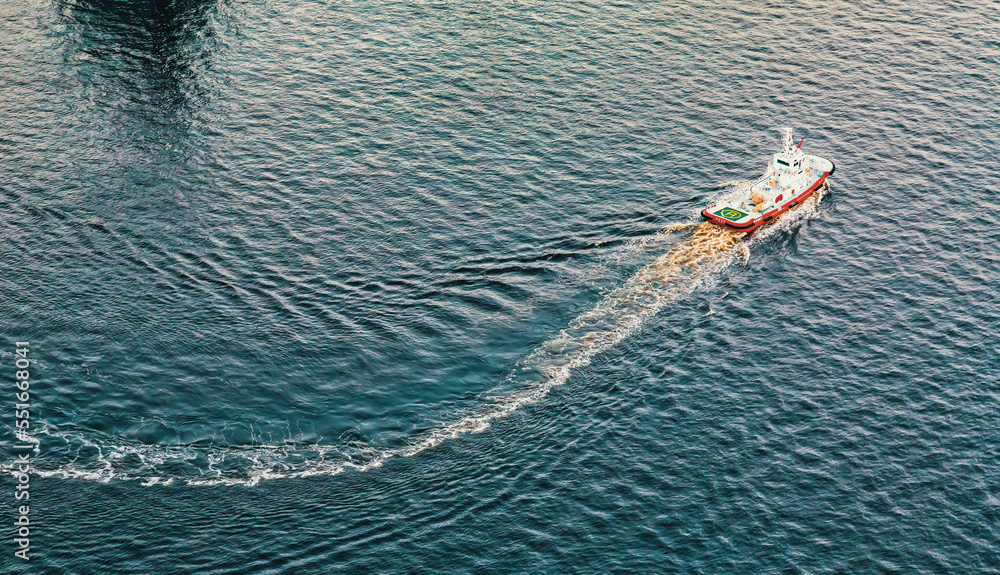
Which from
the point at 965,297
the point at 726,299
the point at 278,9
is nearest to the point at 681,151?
the point at 726,299

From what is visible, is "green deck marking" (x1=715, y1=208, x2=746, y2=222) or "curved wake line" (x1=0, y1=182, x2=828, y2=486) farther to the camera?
"green deck marking" (x1=715, y1=208, x2=746, y2=222)

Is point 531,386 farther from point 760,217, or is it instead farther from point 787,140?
point 787,140

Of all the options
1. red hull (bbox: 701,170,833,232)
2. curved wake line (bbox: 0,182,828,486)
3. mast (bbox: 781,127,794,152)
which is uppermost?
mast (bbox: 781,127,794,152)

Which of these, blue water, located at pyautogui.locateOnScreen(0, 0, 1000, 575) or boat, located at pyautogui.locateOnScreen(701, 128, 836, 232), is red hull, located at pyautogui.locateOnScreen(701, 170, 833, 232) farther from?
blue water, located at pyautogui.locateOnScreen(0, 0, 1000, 575)

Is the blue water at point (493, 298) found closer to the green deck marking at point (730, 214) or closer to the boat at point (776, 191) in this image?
the boat at point (776, 191)

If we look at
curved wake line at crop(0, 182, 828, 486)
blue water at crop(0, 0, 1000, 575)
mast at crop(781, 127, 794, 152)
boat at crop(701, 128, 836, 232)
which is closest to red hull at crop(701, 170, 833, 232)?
boat at crop(701, 128, 836, 232)

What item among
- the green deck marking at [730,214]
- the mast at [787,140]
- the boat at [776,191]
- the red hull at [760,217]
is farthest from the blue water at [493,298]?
the mast at [787,140]

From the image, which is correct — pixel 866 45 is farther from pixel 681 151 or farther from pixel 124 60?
pixel 124 60
